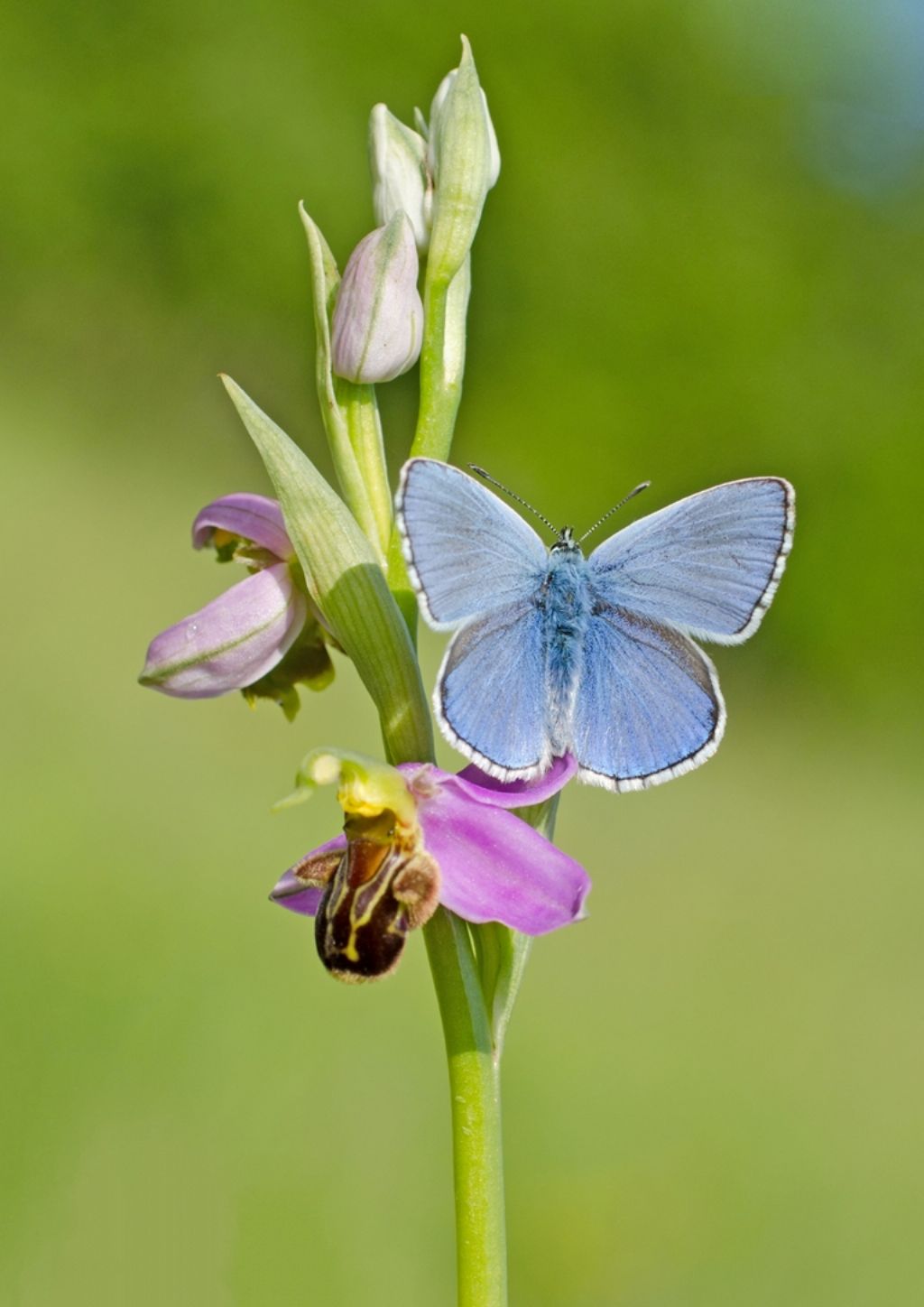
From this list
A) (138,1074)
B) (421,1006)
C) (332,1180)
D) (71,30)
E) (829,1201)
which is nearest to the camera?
(332,1180)

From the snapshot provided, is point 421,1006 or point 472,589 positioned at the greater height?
point 421,1006

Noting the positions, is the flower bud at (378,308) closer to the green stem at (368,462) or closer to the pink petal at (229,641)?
the green stem at (368,462)

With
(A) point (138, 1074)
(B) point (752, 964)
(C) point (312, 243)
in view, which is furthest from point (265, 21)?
(C) point (312, 243)

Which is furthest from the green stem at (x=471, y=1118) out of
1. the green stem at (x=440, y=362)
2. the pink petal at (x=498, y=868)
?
the green stem at (x=440, y=362)

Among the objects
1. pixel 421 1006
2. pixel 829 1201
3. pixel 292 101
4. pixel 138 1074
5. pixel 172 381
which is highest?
pixel 292 101

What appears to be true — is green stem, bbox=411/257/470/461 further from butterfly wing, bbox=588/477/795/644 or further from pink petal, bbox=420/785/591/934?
pink petal, bbox=420/785/591/934

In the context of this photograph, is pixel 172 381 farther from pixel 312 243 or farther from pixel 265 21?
pixel 312 243
